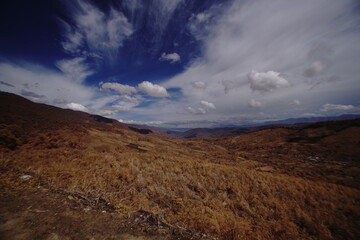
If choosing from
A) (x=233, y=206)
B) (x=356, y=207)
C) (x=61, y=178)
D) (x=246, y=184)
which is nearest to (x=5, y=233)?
(x=61, y=178)

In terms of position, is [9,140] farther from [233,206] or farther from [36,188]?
[233,206]

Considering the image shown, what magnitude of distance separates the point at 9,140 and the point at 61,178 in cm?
985

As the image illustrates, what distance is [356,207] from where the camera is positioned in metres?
7.50

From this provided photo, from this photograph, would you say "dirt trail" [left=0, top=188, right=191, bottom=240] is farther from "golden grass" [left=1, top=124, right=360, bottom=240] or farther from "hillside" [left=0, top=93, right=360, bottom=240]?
"golden grass" [left=1, top=124, right=360, bottom=240]

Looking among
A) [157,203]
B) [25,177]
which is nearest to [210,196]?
[157,203]

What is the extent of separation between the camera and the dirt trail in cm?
313

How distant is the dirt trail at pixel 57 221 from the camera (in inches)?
123

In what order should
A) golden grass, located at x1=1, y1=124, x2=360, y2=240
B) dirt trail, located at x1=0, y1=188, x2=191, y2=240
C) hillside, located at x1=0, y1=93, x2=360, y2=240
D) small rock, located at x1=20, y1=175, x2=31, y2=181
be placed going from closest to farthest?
dirt trail, located at x1=0, y1=188, x2=191, y2=240
hillside, located at x1=0, y1=93, x2=360, y2=240
golden grass, located at x1=1, y1=124, x2=360, y2=240
small rock, located at x1=20, y1=175, x2=31, y2=181

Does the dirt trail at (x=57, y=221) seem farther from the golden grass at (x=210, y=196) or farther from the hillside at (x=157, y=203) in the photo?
the golden grass at (x=210, y=196)

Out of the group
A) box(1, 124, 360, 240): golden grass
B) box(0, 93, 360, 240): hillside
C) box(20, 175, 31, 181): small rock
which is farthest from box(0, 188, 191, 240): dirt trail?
box(20, 175, 31, 181): small rock

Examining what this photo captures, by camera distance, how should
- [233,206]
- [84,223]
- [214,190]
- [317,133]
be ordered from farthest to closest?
[317,133] → [214,190] → [233,206] → [84,223]

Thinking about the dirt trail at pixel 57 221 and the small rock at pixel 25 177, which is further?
the small rock at pixel 25 177

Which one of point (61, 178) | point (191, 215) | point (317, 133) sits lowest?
point (317, 133)

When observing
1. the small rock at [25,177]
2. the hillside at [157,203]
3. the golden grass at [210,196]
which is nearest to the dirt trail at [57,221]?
the hillside at [157,203]
